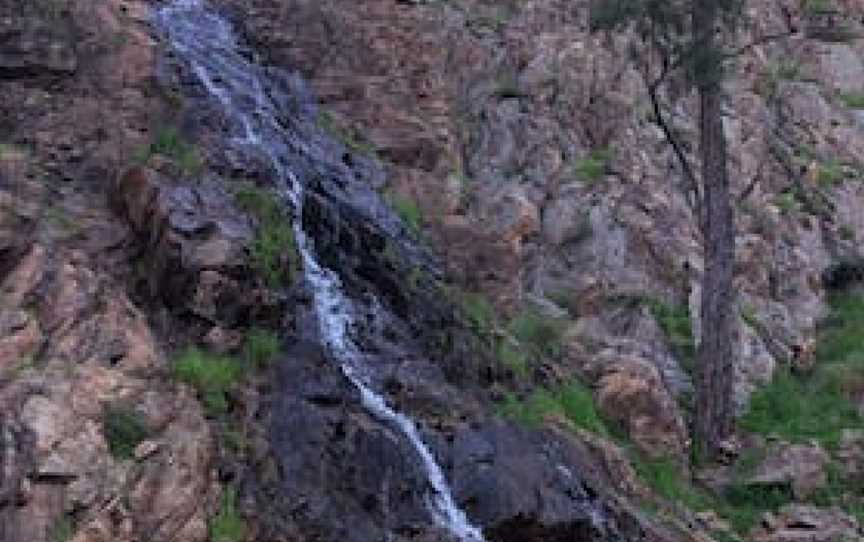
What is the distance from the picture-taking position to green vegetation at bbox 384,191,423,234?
18.2m

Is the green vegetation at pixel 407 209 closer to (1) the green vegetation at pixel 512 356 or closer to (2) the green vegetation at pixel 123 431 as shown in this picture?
(1) the green vegetation at pixel 512 356

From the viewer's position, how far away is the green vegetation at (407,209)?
18.2 metres

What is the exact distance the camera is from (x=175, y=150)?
1545 cm

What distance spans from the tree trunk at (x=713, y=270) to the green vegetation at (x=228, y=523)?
816 cm

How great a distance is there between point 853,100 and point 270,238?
17.7 metres

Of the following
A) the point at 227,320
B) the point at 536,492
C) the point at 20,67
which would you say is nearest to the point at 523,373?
the point at 536,492

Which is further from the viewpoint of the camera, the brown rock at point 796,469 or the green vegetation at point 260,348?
the brown rock at point 796,469

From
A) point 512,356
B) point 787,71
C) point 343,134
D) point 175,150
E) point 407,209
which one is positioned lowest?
point 512,356

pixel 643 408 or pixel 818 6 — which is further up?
pixel 818 6

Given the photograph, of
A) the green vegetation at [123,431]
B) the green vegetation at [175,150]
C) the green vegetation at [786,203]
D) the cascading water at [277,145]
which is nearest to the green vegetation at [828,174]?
the green vegetation at [786,203]

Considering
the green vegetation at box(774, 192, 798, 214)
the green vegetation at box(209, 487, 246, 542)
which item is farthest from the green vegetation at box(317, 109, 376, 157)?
the green vegetation at box(209, 487, 246, 542)

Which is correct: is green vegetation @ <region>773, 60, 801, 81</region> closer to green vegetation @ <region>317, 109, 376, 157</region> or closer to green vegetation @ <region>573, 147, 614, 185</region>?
green vegetation @ <region>573, 147, 614, 185</region>

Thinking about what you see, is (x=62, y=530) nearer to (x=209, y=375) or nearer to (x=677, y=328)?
(x=209, y=375)

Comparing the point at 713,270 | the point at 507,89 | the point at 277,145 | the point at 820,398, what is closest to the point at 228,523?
the point at 277,145
